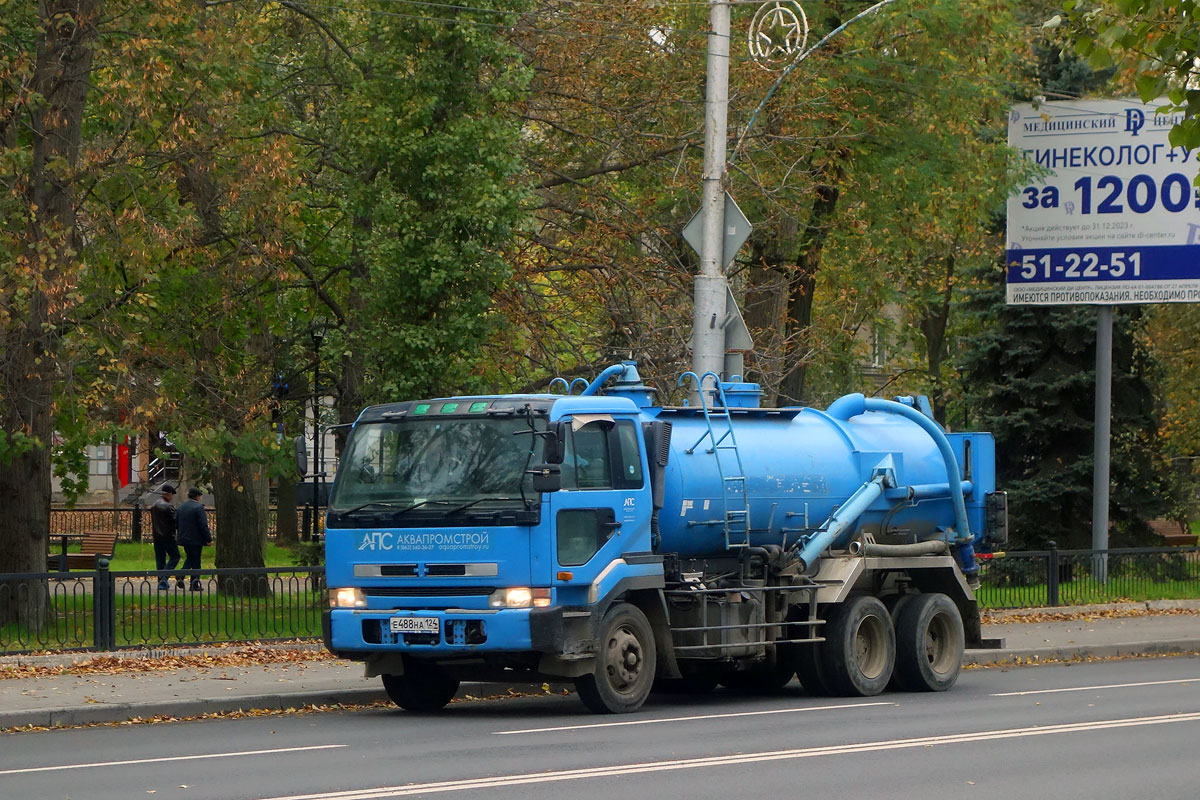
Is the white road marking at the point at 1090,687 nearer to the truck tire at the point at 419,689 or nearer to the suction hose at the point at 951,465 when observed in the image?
the suction hose at the point at 951,465

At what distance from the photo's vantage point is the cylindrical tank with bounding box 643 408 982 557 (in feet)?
52.1

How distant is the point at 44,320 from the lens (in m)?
19.9

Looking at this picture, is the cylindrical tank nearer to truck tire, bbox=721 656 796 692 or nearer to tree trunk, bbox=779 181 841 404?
truck tire, bbox=721 656 796 692

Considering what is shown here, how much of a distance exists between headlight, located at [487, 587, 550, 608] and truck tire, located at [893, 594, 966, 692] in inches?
186

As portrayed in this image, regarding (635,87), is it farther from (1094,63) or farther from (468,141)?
(1094,63)

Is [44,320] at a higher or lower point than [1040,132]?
lower

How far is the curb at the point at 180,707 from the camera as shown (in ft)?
47.1

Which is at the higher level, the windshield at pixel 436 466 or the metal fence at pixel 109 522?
the windshield at pixel 436 466

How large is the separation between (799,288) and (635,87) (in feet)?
17.4

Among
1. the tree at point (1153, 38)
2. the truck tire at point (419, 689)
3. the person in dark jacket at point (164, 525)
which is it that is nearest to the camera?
the tree at point (1153, 38)

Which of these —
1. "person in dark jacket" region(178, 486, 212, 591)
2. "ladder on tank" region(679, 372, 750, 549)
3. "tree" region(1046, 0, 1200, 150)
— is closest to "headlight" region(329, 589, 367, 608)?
"ladder on tank" region(679, 372, 750, 549)

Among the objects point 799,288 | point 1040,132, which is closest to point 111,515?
point 799,288

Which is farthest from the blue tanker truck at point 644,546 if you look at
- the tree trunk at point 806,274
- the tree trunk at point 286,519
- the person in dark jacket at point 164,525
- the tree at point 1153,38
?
the tree trunk at point 286,519

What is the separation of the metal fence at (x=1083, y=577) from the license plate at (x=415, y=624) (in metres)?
14.2
